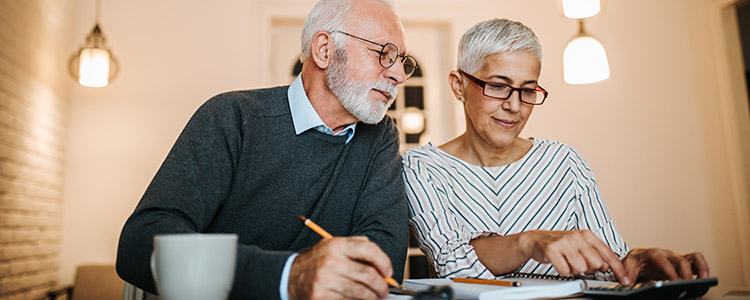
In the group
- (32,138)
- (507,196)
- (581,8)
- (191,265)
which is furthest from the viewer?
(32,138)

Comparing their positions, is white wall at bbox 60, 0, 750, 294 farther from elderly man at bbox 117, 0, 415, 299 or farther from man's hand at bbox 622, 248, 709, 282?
man's hand at bbox 622, 248, 709, 282

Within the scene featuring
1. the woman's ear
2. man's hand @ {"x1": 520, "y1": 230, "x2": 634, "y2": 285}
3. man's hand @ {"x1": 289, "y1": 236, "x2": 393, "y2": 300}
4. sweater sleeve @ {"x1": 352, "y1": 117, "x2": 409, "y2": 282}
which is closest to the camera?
man's hand @ {"x1": 289, "y1": 236, "x2": 393, "y2": 300}

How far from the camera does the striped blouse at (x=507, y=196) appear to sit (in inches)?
57.0

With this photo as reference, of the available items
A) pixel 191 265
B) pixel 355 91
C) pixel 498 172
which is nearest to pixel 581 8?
pixel 498 172

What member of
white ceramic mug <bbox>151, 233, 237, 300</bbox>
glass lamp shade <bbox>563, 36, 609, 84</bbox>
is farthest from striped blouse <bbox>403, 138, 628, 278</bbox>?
glass lamp shade <bbox>563, 36, 609, 84</bbox>

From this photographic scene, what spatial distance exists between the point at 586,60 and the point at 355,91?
1633 millimetres

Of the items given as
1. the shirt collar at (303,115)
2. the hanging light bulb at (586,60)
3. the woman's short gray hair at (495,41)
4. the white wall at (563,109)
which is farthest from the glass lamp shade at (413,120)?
the shirt collar at (303,115)

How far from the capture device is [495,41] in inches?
59.3

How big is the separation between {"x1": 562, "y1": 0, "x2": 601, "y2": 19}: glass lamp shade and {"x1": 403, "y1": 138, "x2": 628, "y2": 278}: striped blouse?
3.27 feet

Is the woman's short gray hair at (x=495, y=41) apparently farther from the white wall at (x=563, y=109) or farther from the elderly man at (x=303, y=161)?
the white wall at (x=563, y=109)

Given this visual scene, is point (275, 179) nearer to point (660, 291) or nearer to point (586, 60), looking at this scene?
point (660, 291)

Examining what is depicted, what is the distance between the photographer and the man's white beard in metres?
1.38

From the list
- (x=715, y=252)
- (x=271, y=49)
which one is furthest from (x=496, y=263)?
(x=715, y=252)

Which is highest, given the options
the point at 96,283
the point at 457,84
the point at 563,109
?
the point at 563,109
